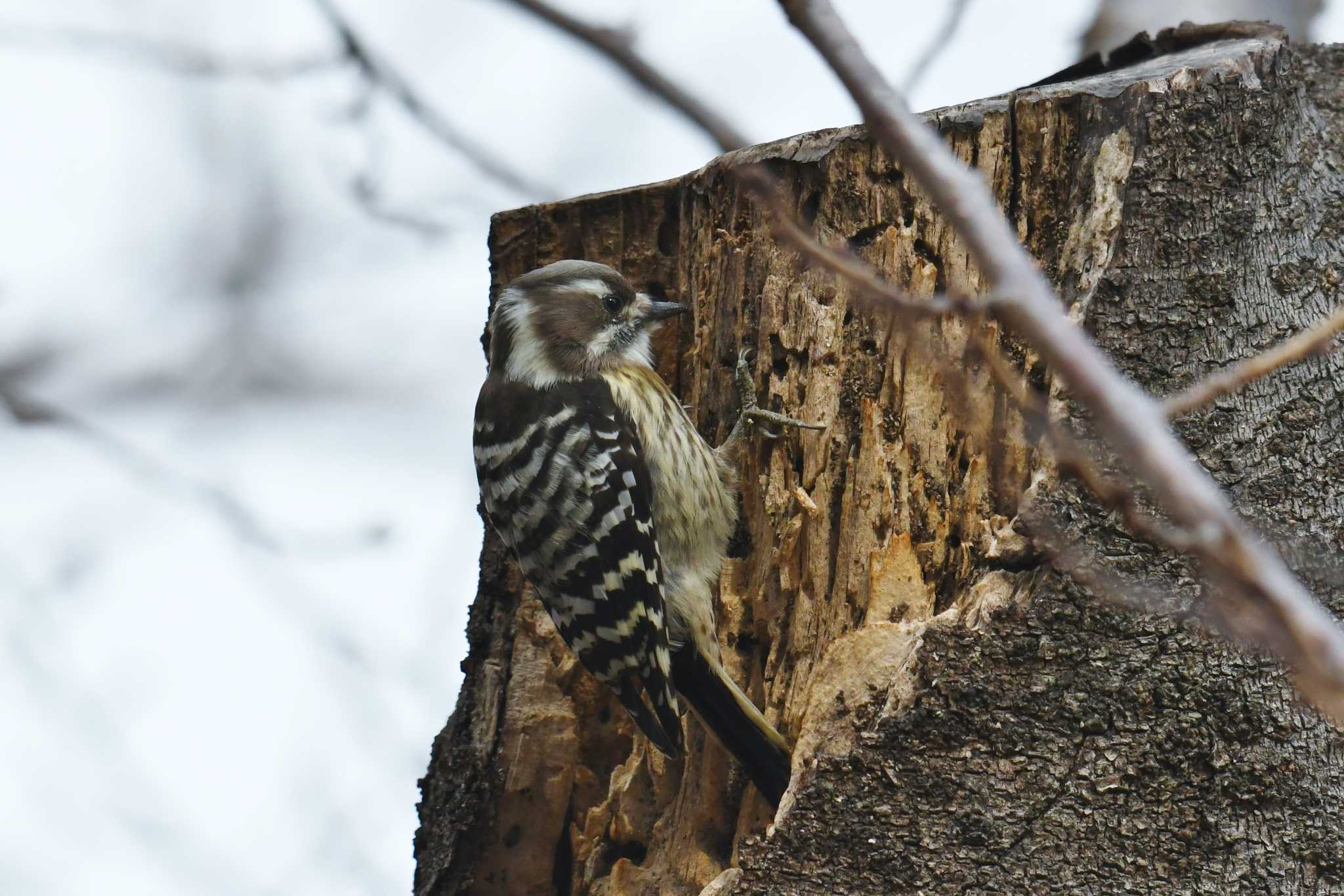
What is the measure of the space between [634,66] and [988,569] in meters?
4.01

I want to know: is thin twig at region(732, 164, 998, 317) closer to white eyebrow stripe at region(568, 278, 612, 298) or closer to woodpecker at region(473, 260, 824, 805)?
woodpecker at region(473, 260, 824, 805)

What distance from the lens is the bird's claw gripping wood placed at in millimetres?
3363

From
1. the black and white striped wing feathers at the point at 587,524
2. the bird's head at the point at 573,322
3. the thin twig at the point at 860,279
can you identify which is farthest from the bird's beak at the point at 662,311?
the thin twig at the point at 860,279

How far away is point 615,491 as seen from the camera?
367 centimetres

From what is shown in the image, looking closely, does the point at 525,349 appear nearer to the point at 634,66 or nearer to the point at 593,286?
the point at 593,286

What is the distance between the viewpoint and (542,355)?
13.0ft

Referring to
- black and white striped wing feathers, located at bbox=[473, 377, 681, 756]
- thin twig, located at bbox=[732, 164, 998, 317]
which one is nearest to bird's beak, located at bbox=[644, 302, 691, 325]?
black and white striped wing feathers, located at bbox=[473, 377, 681, 756]

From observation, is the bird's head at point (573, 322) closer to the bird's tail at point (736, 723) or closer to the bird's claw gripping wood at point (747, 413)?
the bird's claw gripping wood at point (747, 413)

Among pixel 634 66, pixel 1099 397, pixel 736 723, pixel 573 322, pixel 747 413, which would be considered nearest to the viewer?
pixel 1099 397

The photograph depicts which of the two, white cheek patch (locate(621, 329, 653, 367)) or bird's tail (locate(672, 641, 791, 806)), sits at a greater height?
white cheek patch (locate(621, 329, 653, 367))

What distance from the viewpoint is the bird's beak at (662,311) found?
12.4 feet

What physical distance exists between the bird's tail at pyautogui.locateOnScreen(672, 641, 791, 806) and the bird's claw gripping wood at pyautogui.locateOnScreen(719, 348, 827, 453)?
0.56 metres

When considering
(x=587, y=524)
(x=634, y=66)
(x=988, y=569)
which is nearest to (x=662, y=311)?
(x=587, y=524)

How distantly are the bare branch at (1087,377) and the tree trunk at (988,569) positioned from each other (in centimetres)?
117
